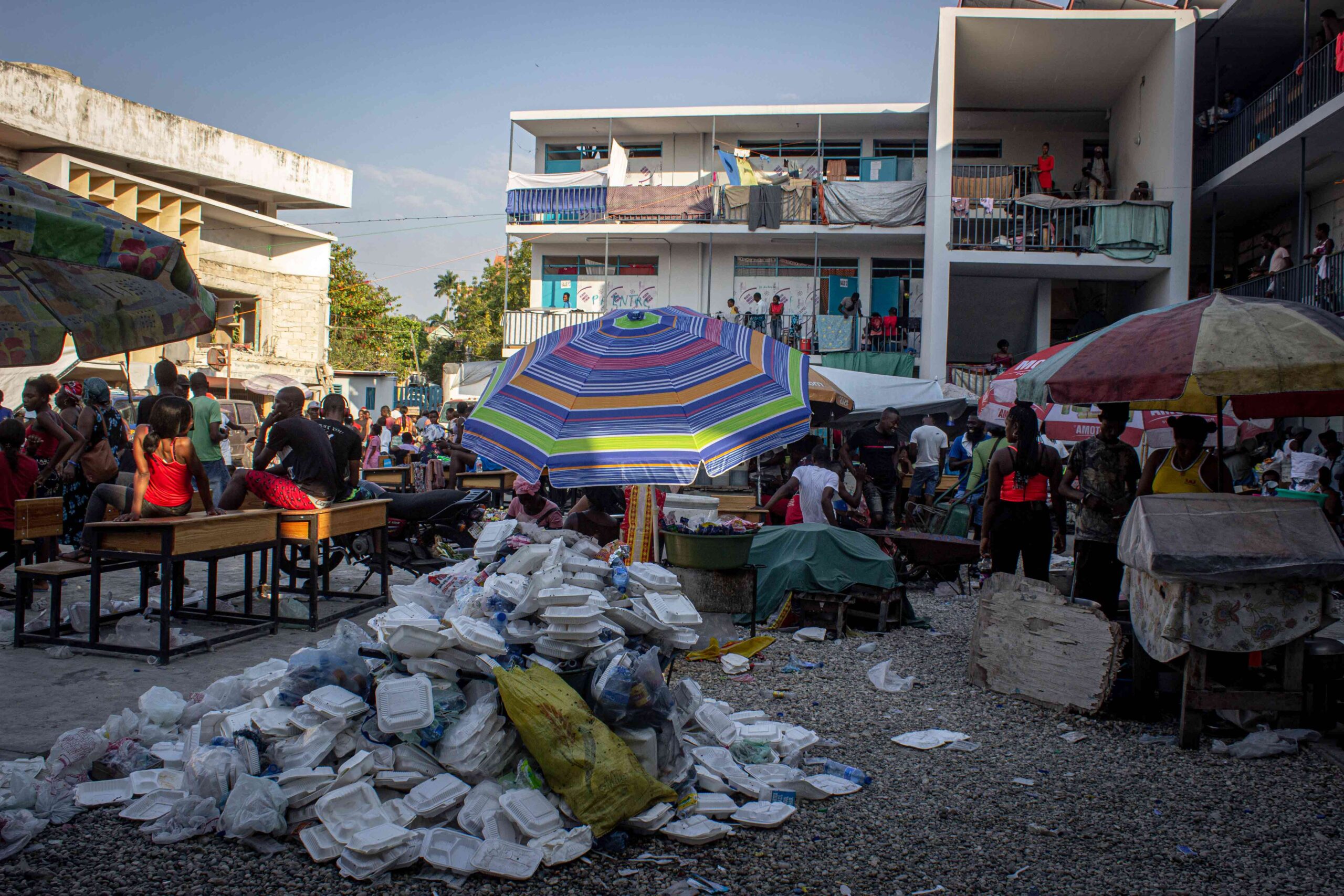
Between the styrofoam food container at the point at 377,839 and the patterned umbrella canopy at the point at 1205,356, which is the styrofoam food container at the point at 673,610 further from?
the patterned umbrella canopy at the point at 1205,356

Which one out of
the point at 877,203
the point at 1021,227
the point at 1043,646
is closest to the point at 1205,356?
the point at 1043,646

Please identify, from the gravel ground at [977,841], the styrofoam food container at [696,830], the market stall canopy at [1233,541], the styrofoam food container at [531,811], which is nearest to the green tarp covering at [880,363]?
the market stall canopy at [1233,541]

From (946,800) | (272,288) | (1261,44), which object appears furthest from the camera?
(272,288)

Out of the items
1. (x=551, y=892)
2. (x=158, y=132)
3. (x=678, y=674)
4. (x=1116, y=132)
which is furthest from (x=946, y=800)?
(x=158, y=132)

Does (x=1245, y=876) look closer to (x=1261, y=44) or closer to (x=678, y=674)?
(x=678, y=674)

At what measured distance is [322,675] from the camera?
3807 mm

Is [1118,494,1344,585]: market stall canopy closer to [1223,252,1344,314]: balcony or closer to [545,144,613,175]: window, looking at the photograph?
[1223,252,1344,314]: balcony

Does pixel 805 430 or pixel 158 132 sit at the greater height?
pixel 158 132

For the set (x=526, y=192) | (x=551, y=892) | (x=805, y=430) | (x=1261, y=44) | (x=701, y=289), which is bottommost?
(x=551, y=892)

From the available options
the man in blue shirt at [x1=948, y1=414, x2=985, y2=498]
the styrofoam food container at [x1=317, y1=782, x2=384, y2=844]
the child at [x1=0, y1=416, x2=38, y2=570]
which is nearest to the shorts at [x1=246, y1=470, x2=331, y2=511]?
the child at [x1=0, y1=416, x2=38, y2=570]

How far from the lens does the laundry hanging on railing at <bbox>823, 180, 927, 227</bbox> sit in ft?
72.1

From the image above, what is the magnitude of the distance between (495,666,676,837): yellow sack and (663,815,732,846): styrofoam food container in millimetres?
126

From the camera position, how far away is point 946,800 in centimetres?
389

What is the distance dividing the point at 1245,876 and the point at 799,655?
11.4ft
